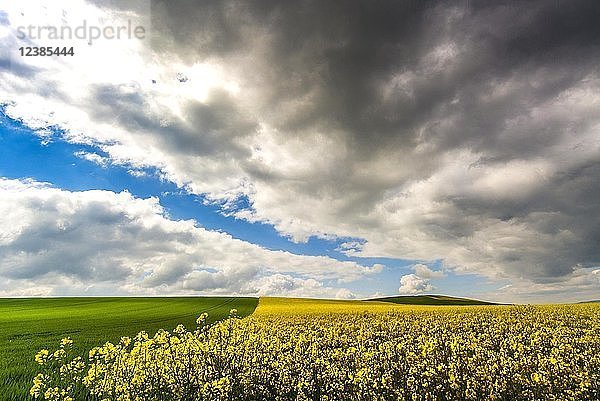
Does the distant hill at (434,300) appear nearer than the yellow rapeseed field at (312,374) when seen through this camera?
No

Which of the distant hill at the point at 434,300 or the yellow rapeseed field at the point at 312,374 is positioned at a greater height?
the yellow rapeseed field at the point at 312,374

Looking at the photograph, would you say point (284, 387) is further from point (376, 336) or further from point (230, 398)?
point (376, 336)

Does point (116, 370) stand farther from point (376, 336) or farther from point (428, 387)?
point (376, 336)

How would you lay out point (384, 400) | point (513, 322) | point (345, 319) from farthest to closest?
1. point (345, 319)
2. point (513, 322)
3. point (384, 400)

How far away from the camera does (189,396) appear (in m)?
11.3

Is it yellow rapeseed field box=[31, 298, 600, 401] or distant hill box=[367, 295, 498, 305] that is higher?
yellow rapeseed field box=[31, 298, 600, 401]

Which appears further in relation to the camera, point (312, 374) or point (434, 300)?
point (434, 300)

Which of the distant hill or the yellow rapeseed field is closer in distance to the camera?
the yellow rapeseed field

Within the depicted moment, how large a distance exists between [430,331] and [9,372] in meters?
18.1

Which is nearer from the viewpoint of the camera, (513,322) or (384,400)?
(384,400)

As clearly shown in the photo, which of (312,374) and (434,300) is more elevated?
(312,374)

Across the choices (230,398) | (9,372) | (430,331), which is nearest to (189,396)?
(230,398)

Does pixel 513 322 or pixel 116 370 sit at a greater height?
pixel 116 370

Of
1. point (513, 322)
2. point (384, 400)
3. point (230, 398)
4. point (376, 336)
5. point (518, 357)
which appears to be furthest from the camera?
point (513, 322)
